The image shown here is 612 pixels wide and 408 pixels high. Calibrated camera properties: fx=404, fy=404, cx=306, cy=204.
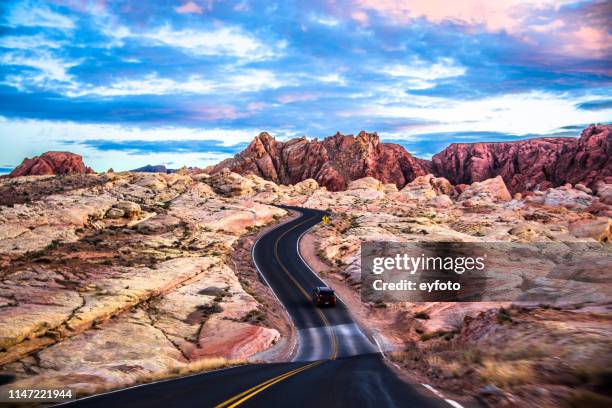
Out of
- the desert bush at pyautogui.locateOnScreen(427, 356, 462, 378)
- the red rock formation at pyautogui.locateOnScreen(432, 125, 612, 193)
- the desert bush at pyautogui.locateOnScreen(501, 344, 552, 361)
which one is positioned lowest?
the desert bush at pyautogui.locateOnScreen(427, 356, 462, 378)

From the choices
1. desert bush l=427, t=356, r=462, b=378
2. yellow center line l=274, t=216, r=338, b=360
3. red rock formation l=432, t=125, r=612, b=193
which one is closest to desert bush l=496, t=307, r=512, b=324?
desert bush l=427, t=356, r=462, b=378

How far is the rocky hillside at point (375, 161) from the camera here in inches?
6235

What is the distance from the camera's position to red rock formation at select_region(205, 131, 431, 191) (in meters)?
164

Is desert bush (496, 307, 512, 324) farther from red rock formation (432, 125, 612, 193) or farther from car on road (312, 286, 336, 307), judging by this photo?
red rock formation (432, 125, 612, 193)

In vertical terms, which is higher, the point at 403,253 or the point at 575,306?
the point at 575,306

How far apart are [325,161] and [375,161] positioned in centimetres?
2264

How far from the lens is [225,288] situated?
37719mm

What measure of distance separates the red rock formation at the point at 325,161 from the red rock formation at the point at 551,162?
38.6m

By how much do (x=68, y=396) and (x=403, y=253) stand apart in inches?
1639

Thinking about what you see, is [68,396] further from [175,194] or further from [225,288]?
[175,194]

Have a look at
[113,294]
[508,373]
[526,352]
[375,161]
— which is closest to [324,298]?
[113,294]

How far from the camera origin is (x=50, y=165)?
13788 cm

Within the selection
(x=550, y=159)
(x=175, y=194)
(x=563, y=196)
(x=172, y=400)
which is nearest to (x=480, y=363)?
(x=172, y=400)

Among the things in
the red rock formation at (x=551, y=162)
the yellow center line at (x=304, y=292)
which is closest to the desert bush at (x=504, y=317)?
the yellow center line at (x=304, y=292)
